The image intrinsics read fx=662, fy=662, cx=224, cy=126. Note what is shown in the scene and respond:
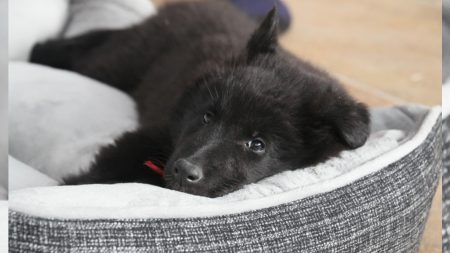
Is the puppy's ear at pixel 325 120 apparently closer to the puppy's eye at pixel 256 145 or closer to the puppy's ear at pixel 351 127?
the puppy's ear at pixel 351 127

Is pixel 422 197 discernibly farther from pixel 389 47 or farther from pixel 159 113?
pixel 389 47

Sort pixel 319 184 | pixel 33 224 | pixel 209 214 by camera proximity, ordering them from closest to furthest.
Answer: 1. pixel 33 224
2. pixel 209 214
3. pixel 319 184

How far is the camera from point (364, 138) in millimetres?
1782

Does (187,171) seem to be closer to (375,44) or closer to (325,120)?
(325,120)

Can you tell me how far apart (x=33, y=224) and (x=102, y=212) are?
14 cm

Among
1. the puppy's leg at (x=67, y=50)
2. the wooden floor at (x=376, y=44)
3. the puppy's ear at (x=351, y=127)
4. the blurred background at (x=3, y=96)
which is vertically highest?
the blurred background at (x=3, y=96)

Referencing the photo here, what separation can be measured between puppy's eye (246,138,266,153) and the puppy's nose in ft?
0.70

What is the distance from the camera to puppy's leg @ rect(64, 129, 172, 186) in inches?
81.4

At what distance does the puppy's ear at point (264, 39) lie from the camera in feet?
6.77

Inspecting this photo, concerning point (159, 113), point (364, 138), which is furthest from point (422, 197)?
point (159, 113)

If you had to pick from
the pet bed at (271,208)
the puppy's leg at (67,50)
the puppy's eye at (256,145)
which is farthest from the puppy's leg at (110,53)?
the puppy's eye at (256,145)

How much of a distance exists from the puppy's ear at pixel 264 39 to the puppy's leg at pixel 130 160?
39 centimetres

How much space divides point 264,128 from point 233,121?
9cm

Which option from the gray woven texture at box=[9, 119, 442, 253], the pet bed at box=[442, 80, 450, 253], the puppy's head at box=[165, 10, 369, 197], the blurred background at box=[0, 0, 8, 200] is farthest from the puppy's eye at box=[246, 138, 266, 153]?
the blurred background at box=[0, 0, 8, 200]
